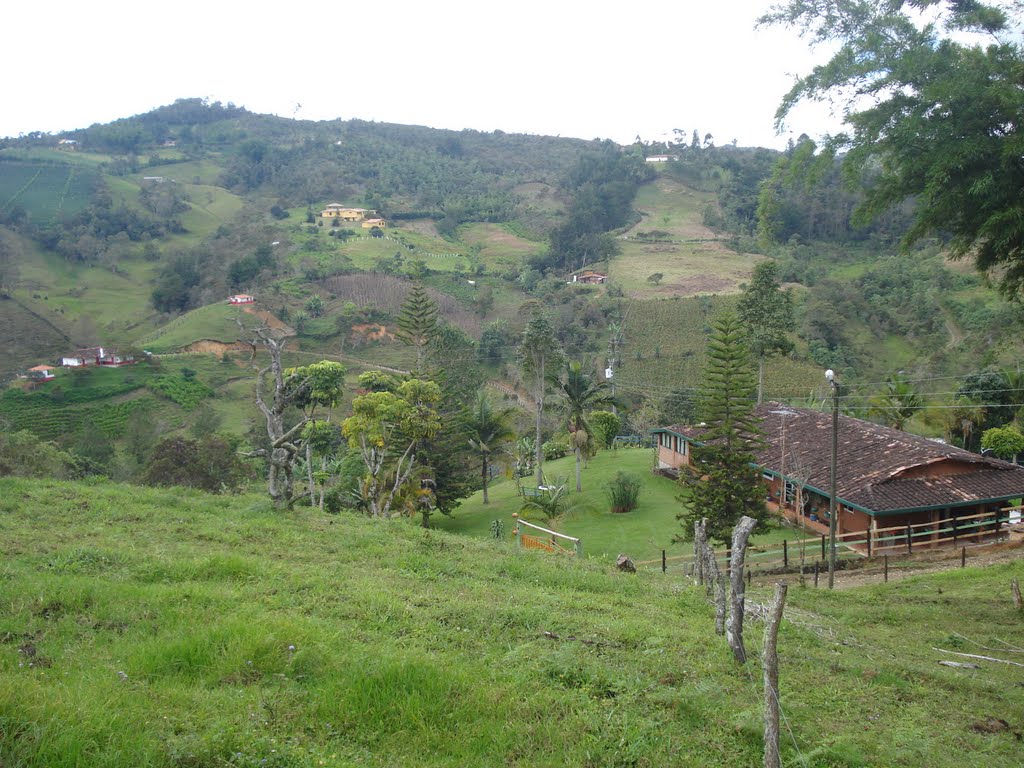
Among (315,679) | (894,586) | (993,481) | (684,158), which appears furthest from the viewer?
(684,158)

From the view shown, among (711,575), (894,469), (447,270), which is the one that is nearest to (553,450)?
(894,469)

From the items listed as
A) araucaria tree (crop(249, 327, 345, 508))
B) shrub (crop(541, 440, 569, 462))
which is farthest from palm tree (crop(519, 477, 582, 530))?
shrub (crop(541, 440, 569, 462))

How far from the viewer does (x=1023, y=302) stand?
28.0 feet

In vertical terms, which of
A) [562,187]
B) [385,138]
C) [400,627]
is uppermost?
[385,138]

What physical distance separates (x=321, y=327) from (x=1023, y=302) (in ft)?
164

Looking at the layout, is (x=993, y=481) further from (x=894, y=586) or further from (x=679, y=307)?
(x=679, y=307)

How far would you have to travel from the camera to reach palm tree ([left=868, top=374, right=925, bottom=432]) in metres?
28.7

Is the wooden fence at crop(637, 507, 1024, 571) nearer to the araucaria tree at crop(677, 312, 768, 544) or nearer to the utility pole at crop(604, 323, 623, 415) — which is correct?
the araucaria tree at crop(677, 312, 768, 544)

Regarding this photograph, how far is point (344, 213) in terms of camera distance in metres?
86.8

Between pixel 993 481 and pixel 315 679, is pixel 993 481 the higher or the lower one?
the lower one

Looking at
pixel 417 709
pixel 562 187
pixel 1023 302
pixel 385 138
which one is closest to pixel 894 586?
pixel 1023 302

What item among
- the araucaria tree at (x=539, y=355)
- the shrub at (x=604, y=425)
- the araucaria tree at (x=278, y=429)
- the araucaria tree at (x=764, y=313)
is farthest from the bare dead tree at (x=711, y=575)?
the shrub at (x=604, y=425)

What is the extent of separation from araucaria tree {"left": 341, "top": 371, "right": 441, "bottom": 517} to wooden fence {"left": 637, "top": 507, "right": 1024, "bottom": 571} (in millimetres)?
6946

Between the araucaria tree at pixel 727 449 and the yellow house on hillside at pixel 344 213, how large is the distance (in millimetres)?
74762
